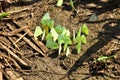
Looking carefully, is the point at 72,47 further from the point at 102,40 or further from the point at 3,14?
the point at 3,14

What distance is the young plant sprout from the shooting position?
1.98 meters

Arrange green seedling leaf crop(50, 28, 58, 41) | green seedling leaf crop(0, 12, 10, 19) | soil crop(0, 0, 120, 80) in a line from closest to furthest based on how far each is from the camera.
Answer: soil crop(0, 0, 120, 80)
green seedling leaf crop(50, 28, 58, 41)
green seedling leaf crop(0, 12, 10, 19)

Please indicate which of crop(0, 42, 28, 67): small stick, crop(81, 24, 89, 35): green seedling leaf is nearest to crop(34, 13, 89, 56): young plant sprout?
crop(81, 24, 89, 35): green seedling leaf

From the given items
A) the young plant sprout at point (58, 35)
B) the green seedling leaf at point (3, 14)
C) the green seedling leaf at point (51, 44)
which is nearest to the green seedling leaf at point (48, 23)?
the young plant sprout at point (58, 35)

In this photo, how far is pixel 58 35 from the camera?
2.02 meters

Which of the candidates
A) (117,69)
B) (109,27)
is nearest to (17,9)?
(109,27)

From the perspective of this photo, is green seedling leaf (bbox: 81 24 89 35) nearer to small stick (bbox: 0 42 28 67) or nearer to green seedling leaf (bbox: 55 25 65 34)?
green seedling leaf (bbox: 55 25 65 34)

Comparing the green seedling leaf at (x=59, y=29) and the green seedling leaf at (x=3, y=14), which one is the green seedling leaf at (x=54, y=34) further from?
the green seedling leaf at (x=3, y=14)

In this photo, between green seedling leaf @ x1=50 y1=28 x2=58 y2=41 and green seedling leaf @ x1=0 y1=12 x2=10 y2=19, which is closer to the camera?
green seedling leaf @ x1=50 y1=28 x2=58 y2=41

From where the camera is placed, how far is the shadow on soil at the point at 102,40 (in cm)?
194

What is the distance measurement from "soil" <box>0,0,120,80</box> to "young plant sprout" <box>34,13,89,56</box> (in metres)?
0.04

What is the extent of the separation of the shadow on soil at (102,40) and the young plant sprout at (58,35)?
61 millimetres

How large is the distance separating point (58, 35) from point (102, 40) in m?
0.28

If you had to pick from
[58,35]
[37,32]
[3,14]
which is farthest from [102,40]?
[3,14]
